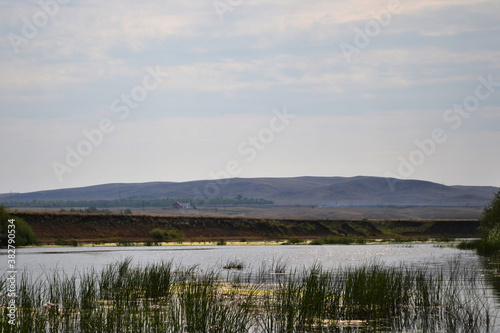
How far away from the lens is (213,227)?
10138 centimetres

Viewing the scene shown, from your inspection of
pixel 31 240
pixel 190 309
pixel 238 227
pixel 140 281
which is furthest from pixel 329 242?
pixel 190 309

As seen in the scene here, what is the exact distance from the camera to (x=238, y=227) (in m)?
104

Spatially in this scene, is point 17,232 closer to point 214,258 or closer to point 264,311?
point 214,258

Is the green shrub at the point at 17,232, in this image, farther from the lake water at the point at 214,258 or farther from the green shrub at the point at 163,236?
the green shrub at the point at 163,236

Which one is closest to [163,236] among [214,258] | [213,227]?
[213,227]

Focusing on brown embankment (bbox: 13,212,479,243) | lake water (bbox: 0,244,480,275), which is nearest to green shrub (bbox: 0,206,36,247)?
lake water (bbox: 0,244,480,275)

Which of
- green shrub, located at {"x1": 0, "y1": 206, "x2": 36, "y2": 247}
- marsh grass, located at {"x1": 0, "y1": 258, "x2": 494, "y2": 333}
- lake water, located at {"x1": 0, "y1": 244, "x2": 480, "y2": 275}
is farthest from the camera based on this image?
green shrub, located at {"x1": 0, "y1": 206, "x2": 36, "y2": 247}

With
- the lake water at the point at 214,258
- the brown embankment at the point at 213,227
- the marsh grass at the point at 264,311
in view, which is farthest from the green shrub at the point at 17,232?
the marsh grass at the point at 264,311

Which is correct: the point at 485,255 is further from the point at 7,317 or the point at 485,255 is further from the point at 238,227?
the point at 238,227

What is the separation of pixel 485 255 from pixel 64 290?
115 ft

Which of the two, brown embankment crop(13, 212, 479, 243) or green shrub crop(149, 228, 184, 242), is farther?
green shrub crop(149, 228, 184, 242)

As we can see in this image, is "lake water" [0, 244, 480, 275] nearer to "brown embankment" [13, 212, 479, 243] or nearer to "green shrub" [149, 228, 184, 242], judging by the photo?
"brown embankment" [13, 212, 479, 243]

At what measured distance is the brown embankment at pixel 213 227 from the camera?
82.4m

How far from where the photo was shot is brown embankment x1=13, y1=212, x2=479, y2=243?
82375 mm
